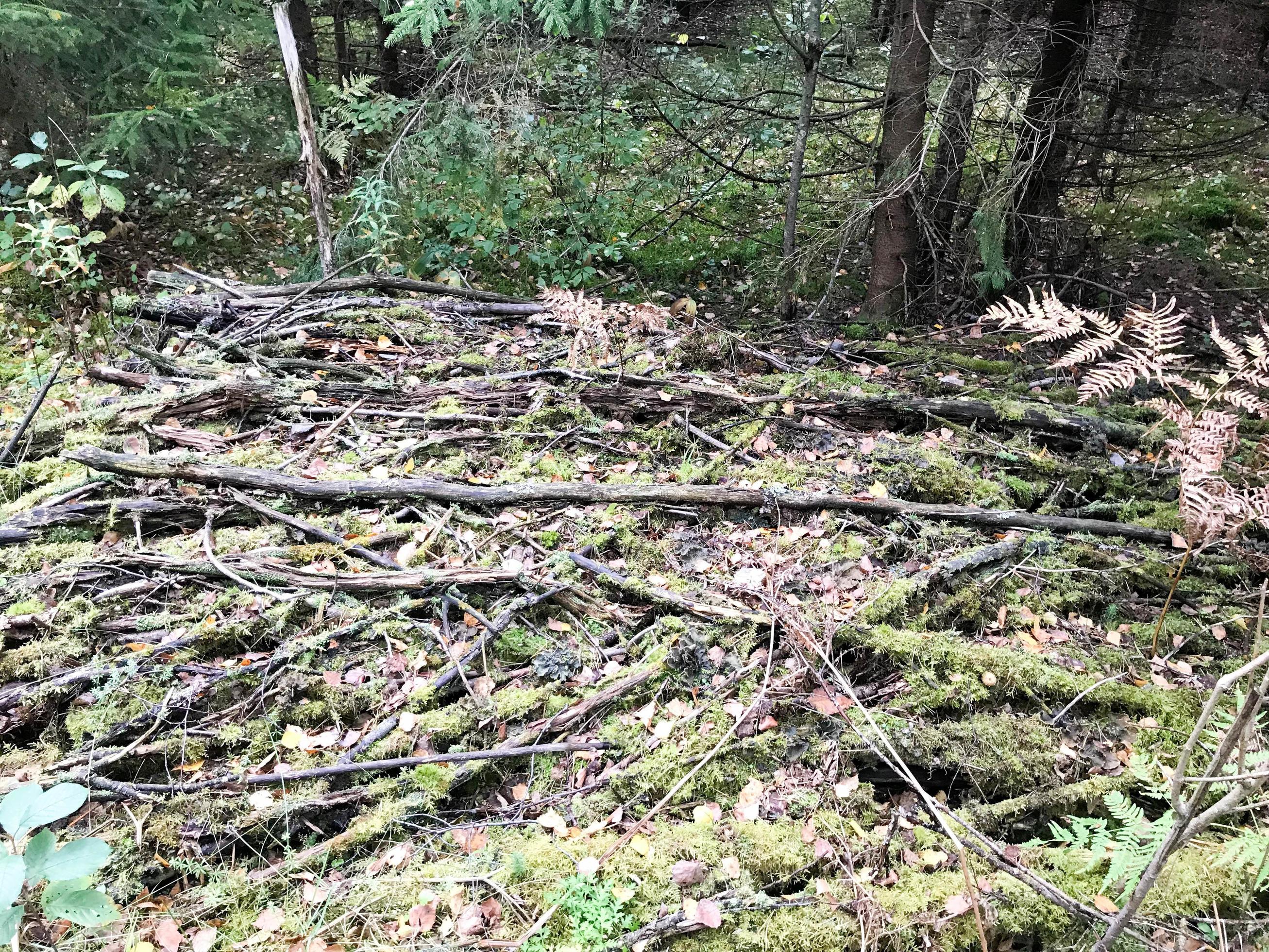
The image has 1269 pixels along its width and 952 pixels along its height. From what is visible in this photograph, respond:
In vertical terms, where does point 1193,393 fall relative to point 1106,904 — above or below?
above

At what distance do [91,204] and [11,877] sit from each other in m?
5.83

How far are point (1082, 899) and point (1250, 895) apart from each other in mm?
466

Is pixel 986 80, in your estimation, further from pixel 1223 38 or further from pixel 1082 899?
pixel 1082 899

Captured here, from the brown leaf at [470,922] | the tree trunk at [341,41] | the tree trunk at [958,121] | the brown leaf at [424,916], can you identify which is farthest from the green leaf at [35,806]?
the tree trunk at [341,41]

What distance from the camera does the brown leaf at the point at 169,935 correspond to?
2.01 m

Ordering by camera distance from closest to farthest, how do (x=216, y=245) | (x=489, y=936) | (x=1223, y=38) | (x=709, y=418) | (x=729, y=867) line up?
(x=489, y=936) < (x=729, y=867) < (x=709, y=418) < (x=1223, y=38) < (x=216, y=245)

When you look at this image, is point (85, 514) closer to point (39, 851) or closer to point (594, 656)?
point (39, 851)

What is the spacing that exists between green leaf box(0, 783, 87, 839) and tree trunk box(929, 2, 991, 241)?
6053mm

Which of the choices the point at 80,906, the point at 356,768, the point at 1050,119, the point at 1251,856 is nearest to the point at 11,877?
the point at 80,906

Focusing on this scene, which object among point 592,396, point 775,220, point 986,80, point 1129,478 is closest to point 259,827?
Answer: point 592,396

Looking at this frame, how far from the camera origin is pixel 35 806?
1.73 meters

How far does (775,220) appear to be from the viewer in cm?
931

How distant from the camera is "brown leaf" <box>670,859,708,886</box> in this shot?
2.20 m

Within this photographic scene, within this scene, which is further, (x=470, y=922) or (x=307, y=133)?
(x=307, y=133)
